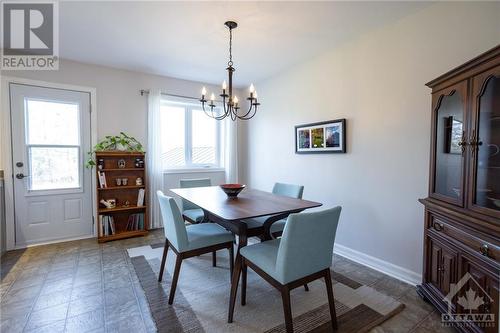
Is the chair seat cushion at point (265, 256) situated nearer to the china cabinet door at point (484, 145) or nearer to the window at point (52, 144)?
the china cabinet door at point (484, 145)

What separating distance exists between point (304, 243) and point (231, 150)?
10.7 feet

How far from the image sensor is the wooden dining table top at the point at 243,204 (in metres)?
1.79

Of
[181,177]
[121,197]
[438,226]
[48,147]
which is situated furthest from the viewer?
[181,177]

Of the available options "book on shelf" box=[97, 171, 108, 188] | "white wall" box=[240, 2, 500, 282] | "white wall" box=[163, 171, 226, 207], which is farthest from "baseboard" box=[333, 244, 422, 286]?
"book on shelf" box=[97, 171, 108, 188]

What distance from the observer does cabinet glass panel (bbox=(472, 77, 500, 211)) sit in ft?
4.65

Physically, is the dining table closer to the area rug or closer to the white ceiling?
the area rug

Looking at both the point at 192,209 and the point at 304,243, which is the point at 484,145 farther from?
the point at 192,209

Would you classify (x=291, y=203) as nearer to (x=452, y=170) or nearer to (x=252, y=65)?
(x=452, y=170)

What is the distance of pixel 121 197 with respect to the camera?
12.2 feet

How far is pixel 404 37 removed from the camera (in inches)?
89.4

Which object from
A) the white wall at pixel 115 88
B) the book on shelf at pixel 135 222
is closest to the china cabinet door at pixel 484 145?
the white wall at pixel 115 88

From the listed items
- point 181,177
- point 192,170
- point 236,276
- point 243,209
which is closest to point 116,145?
point 181,177

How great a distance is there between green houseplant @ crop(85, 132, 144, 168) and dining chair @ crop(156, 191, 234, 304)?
1.93 meters

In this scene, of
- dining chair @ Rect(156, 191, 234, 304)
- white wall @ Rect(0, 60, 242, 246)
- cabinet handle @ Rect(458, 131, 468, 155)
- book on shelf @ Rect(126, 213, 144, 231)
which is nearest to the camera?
Answer: cabinet handle @ Rect(458, 131, 468, 155)
